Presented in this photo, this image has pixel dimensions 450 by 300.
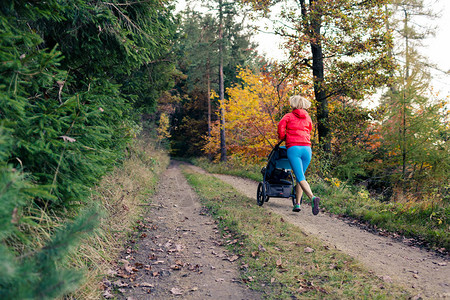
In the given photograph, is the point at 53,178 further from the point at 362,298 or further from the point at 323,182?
the point at 323,182

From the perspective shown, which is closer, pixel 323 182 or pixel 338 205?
pixel 338 205

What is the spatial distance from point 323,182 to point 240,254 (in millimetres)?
6369

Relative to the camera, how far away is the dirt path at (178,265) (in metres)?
3.47

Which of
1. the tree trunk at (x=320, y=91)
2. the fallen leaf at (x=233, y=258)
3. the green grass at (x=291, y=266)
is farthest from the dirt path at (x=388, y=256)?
the tree trunk at (x=320, y=91)

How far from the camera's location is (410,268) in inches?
159

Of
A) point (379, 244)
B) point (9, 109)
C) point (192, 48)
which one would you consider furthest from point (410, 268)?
point (192, 48)

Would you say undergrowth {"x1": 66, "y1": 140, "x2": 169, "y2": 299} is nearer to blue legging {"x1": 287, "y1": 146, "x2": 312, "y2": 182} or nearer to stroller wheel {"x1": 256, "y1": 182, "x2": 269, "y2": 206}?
stroller wheel {"x1": 256, "y1": 182, "x2": 269, "y2": 206}

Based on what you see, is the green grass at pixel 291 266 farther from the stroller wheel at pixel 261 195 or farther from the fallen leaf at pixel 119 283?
the fallen leaf at pixel 119 283

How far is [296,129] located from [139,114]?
819 centimetres

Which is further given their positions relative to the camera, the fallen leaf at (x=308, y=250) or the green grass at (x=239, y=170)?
the green grass at (x=239, y=170)

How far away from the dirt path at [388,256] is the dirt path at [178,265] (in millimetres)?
1870

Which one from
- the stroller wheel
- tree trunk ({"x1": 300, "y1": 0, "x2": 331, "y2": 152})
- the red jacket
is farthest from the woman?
tree trunk ({"x1": 300, "y1": 0, "x2": 331, "y2": 152})

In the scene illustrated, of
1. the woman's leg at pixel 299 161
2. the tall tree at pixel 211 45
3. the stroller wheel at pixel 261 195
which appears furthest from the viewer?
the tall tree at pixel 211 45

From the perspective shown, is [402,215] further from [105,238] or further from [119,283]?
[105,238]
